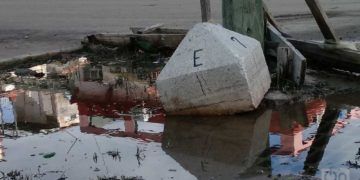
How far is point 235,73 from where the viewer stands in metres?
6.19

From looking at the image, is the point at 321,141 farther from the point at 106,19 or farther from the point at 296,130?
the point at 106,19

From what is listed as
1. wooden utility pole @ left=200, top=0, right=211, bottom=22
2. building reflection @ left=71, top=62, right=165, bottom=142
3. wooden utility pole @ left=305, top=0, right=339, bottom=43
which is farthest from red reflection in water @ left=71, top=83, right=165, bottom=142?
wooden utility pole @ left=305, top=0, right=339, bottom=43

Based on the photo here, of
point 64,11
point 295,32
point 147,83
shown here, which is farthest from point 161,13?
point 147,83

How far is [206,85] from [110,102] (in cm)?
162

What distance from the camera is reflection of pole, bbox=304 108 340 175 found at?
4902mm

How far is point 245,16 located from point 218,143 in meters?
2.91

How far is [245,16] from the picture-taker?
8.08 metres

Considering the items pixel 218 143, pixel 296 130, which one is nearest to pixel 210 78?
pixel 218 143

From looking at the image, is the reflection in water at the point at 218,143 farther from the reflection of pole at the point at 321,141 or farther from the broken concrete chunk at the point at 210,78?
the reflection of pole at the point at 321,141

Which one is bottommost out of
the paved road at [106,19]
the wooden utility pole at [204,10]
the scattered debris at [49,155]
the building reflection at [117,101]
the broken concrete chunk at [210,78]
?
the paved road at [106,19]

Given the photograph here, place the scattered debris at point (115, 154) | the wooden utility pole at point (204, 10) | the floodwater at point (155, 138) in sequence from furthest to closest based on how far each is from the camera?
the wooden utility pole at point (204, 10)
the scattered debris at point (115, 154)
the floodwater at point (155, 138)

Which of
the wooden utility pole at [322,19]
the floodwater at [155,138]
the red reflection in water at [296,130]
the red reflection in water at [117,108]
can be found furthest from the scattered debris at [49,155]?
the wooden utility pole at [322,19]

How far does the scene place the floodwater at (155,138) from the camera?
16.5ft

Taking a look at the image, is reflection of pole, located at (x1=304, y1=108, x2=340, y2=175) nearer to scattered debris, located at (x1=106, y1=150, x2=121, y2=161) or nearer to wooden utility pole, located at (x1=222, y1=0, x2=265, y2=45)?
scattered debris, located at (x1=106, y1=150, x2=121, y2=161)
